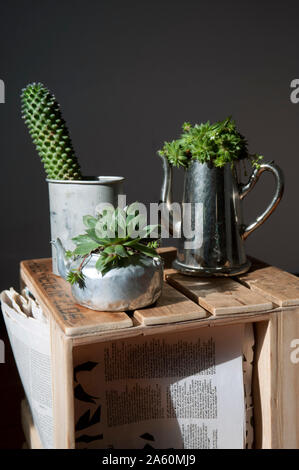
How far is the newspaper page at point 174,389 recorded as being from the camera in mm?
834

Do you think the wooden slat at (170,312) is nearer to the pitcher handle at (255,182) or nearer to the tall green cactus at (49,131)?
the pitcher handle at (255,182)

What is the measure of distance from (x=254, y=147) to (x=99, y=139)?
0.89 meters

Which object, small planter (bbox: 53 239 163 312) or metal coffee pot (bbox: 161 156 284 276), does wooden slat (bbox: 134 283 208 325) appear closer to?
small planter (bbox: 53 239 163 312)

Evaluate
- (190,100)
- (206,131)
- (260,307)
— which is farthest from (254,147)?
(260,307)

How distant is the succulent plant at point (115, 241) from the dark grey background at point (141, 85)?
1589mm

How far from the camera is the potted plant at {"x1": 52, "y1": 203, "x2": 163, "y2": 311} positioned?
0.74 meters

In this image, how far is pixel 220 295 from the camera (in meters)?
0.84

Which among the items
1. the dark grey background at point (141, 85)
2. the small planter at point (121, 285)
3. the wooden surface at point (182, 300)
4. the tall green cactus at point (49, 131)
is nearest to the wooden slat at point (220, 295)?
the wooden surface at point (182, 300)

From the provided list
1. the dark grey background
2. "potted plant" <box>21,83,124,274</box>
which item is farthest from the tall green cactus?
the dark grey background

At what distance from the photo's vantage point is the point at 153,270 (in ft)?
2.49

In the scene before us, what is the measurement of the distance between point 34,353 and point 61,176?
348mm

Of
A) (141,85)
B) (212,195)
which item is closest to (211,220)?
(212,195)

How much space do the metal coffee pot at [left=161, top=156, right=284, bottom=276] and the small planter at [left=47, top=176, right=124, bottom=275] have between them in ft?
0.40

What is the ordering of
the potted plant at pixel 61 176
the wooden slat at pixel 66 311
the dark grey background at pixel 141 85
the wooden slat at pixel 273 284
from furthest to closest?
the dark grey background at pixel 141 85 → the potted plant at pixel 61 176 → the wooden slat at pixel 273 284 → the wooden slat at pixel 66 311
